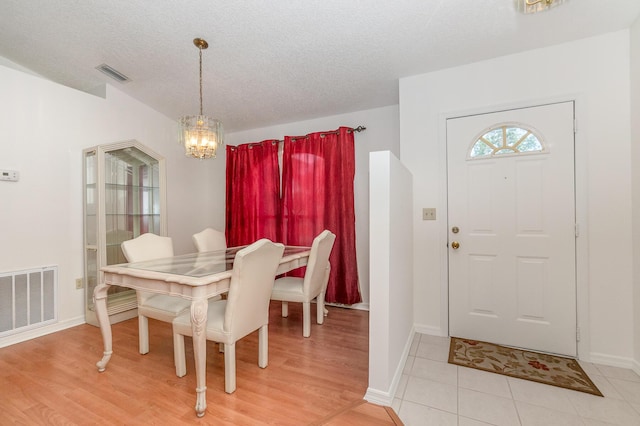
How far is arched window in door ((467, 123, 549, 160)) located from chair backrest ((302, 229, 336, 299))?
1506 millimetres

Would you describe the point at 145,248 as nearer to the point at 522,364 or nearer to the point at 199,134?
the point at 199,134

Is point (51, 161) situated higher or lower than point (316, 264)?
higher

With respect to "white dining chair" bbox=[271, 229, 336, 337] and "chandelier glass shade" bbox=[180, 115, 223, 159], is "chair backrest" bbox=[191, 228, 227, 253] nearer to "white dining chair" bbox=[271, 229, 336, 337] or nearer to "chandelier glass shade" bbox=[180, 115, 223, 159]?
"white dining chair" bbox=[271, 229, 336, 337]

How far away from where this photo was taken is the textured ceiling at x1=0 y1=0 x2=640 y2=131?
6.24 ft

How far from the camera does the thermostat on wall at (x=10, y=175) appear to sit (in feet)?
7.76

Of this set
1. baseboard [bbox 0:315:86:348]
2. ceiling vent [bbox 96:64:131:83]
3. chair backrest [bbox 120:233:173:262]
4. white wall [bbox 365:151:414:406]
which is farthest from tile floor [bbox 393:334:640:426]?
ceiling vent [bbox 96:64:131:83]

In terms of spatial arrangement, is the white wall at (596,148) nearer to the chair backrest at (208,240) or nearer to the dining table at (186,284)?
the dining table at (186,284)

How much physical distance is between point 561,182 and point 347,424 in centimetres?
234

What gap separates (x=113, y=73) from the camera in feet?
9.34

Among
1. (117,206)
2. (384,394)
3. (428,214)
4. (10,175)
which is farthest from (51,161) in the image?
(428,214)

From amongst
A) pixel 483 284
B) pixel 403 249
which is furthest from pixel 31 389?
pixel 483 284

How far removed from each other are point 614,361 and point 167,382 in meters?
3.18

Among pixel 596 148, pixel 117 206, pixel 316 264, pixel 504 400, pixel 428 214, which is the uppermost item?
pixel 596 148

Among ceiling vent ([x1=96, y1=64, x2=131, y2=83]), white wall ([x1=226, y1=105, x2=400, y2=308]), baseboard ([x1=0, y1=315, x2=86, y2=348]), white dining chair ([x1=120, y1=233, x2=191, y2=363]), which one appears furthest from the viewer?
white wall ([x1=226, y1=105, x2=400, y2=308])
